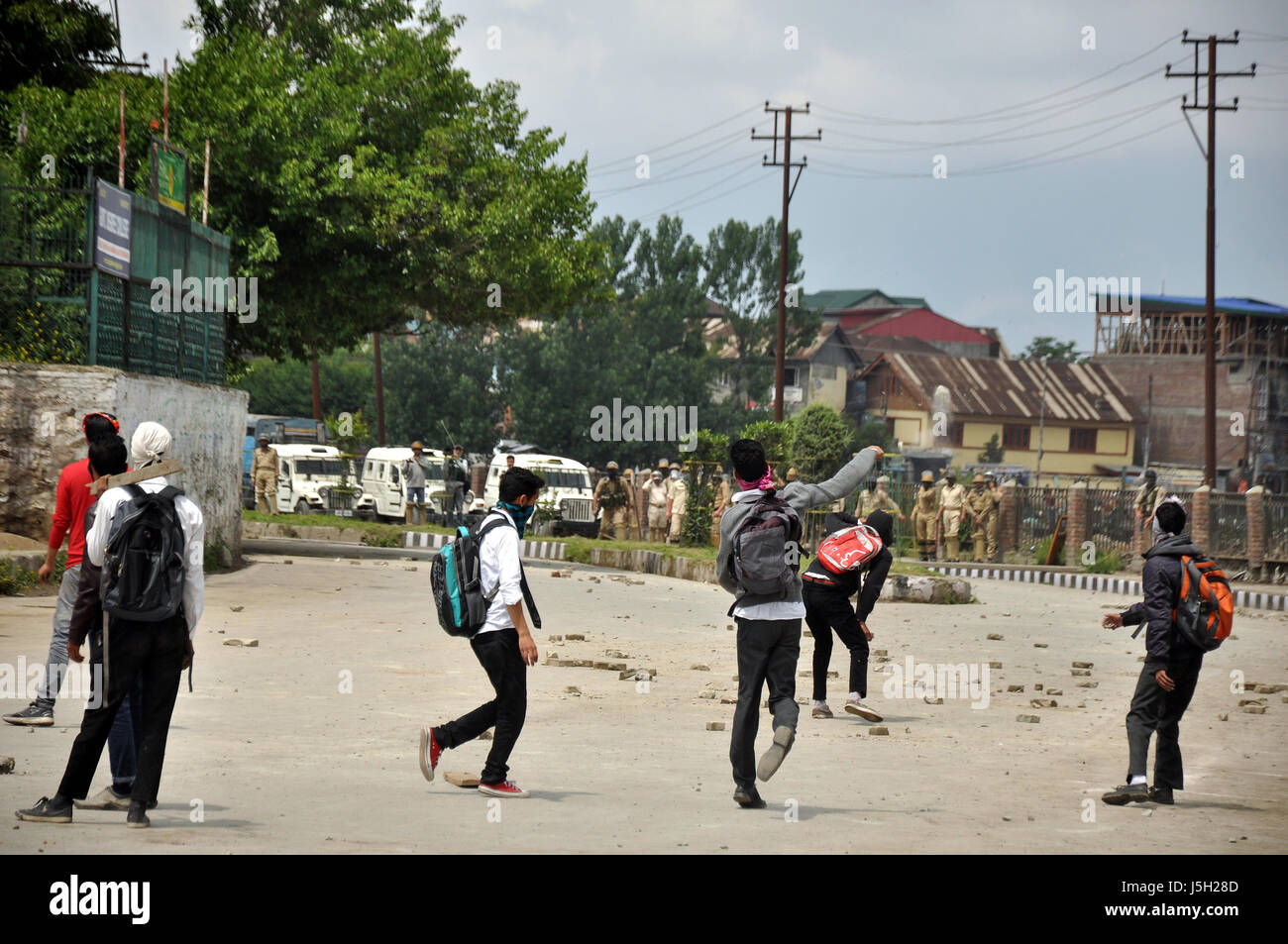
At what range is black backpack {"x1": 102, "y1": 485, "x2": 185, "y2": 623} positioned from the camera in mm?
6223

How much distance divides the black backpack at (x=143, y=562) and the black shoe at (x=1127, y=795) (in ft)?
15.8

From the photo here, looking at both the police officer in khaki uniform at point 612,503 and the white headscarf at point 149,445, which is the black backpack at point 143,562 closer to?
the white headscarf at point 149,445

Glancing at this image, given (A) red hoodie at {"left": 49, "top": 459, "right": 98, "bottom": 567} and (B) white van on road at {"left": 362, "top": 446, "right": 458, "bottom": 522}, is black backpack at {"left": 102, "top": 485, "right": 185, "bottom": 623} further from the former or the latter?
→ (B) white van on road at {"left": 362, "top": 446, "right": 458, "bottom": 522}

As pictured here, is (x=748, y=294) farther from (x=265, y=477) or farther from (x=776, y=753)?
(x=776, y=753)

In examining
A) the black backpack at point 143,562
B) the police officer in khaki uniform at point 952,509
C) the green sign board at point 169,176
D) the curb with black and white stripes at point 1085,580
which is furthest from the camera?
the police officer in khaki uniform at point 952,509

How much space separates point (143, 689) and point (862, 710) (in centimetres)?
555

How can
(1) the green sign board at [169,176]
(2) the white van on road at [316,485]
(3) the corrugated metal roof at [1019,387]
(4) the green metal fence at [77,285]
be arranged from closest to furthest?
(4) the green metal fence at [77,285]
(1) the green sign board at [169,176]
(2) the white van on road at [316,485]
(3) the corrugated metal roof at [1019,387]

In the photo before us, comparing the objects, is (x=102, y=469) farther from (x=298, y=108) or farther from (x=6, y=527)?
(x=298, y=108)

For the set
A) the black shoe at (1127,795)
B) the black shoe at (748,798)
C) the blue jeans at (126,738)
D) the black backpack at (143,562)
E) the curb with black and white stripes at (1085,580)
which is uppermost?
the black backpack at (143,562)

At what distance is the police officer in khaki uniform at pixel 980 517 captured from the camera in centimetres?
3338

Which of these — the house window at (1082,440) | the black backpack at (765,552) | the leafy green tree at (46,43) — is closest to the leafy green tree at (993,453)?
the house window at (1082,440)

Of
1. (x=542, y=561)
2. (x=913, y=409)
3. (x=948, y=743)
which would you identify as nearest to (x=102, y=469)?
(x=948, y=743)

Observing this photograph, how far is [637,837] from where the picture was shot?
21.1ft

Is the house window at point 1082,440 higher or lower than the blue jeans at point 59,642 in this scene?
higher
